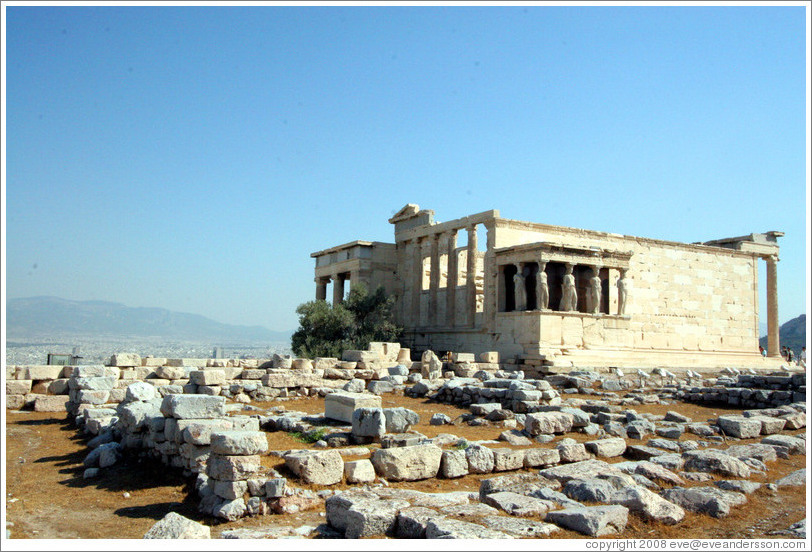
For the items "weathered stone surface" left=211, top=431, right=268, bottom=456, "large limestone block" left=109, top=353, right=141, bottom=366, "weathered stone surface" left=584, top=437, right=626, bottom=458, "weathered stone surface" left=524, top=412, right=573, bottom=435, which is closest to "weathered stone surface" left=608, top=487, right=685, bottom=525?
"weathered stone surface" left=584, top=437, right=626, bottom=458

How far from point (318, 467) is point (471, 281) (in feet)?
58.5

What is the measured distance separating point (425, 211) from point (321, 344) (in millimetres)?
6873

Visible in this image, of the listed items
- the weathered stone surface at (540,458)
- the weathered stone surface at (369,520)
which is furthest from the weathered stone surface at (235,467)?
the weathered stone surface at (540,458)

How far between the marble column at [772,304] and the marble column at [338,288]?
17955 mm

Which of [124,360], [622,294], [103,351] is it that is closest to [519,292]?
[622,294]

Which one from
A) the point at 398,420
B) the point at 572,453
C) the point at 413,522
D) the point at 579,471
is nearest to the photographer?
the point at 413,522

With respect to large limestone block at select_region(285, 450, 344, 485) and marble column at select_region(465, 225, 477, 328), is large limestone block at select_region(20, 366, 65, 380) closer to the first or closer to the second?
large limestone block at select_region(285, 450, 344, 485)

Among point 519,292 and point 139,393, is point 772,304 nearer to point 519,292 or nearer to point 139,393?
point 519,292

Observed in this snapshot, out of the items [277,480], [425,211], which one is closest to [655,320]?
[425,211]

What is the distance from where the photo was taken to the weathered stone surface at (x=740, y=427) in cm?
1185

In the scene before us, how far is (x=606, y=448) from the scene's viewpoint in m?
9.69

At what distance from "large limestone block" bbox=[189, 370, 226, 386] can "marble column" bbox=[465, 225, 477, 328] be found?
10829 millimetres

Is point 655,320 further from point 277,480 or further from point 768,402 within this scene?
point 277,480

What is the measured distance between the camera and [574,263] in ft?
75.7
